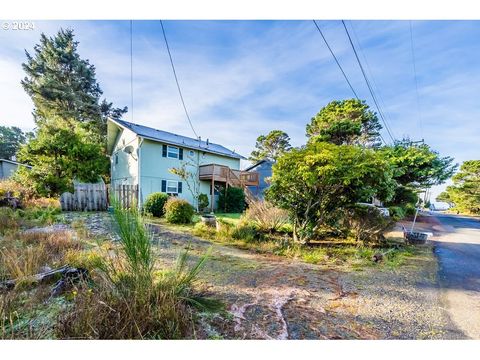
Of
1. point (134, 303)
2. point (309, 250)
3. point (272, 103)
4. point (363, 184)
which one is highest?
point (272, 103)

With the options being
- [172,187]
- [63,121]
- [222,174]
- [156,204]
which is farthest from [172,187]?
[63,121]

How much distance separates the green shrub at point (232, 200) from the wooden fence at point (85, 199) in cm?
690

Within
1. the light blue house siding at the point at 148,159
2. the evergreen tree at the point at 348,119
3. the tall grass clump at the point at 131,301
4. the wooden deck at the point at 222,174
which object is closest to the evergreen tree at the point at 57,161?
the light blue house siding at the point at 148,159

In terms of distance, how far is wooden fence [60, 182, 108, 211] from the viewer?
9999mm

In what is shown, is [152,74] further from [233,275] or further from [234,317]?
[234,317]

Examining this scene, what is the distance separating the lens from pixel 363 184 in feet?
16.9

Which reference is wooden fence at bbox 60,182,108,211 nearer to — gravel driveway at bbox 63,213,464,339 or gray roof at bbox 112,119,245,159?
gray roof at bbox 112,119,245,159

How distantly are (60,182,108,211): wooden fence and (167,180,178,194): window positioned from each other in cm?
394

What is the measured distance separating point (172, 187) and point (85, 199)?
5.13 m

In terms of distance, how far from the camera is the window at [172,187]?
14445 mm

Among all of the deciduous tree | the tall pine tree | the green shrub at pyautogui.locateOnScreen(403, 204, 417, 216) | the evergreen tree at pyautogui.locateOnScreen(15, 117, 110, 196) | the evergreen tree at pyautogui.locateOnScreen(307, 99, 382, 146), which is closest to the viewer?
the deciduous tree

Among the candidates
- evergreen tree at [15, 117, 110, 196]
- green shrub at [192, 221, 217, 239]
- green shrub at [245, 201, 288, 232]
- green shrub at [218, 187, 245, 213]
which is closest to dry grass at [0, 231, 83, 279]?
green shrub at [192, 221, 217, 239]
